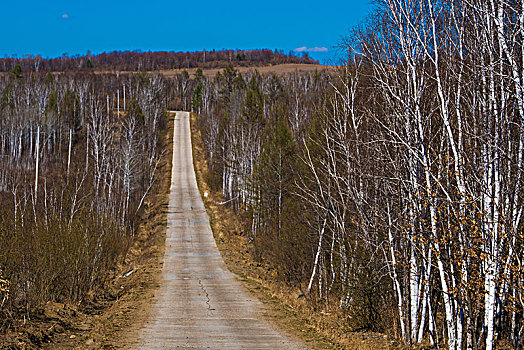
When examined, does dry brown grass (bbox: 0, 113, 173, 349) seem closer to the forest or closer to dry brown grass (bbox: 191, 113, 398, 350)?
the forest

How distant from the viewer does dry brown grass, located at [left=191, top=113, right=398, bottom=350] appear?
11523mm

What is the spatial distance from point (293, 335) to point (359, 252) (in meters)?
2.97

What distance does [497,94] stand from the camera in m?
9.06

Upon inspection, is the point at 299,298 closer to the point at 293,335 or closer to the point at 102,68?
the point at 293,335

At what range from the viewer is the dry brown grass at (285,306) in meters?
11.5

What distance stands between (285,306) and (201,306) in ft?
9.00

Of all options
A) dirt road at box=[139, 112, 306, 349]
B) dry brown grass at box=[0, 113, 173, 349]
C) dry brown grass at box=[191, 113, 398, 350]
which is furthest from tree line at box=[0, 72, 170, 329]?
dry brown grass at box=[191, 113, 398, 350]

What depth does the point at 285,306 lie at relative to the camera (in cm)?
1680

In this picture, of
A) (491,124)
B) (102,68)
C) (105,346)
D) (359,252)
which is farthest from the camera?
(102,68)

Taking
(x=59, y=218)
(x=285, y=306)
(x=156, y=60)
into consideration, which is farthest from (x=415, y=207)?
(x=156, y=60)

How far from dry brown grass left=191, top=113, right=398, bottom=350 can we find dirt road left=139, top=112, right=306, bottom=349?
0.50 meters

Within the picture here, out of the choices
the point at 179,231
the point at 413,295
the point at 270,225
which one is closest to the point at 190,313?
the point at 413,295

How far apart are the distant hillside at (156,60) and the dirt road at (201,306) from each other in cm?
13614

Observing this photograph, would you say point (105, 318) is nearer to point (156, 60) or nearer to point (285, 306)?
Result: point (285, 306)
